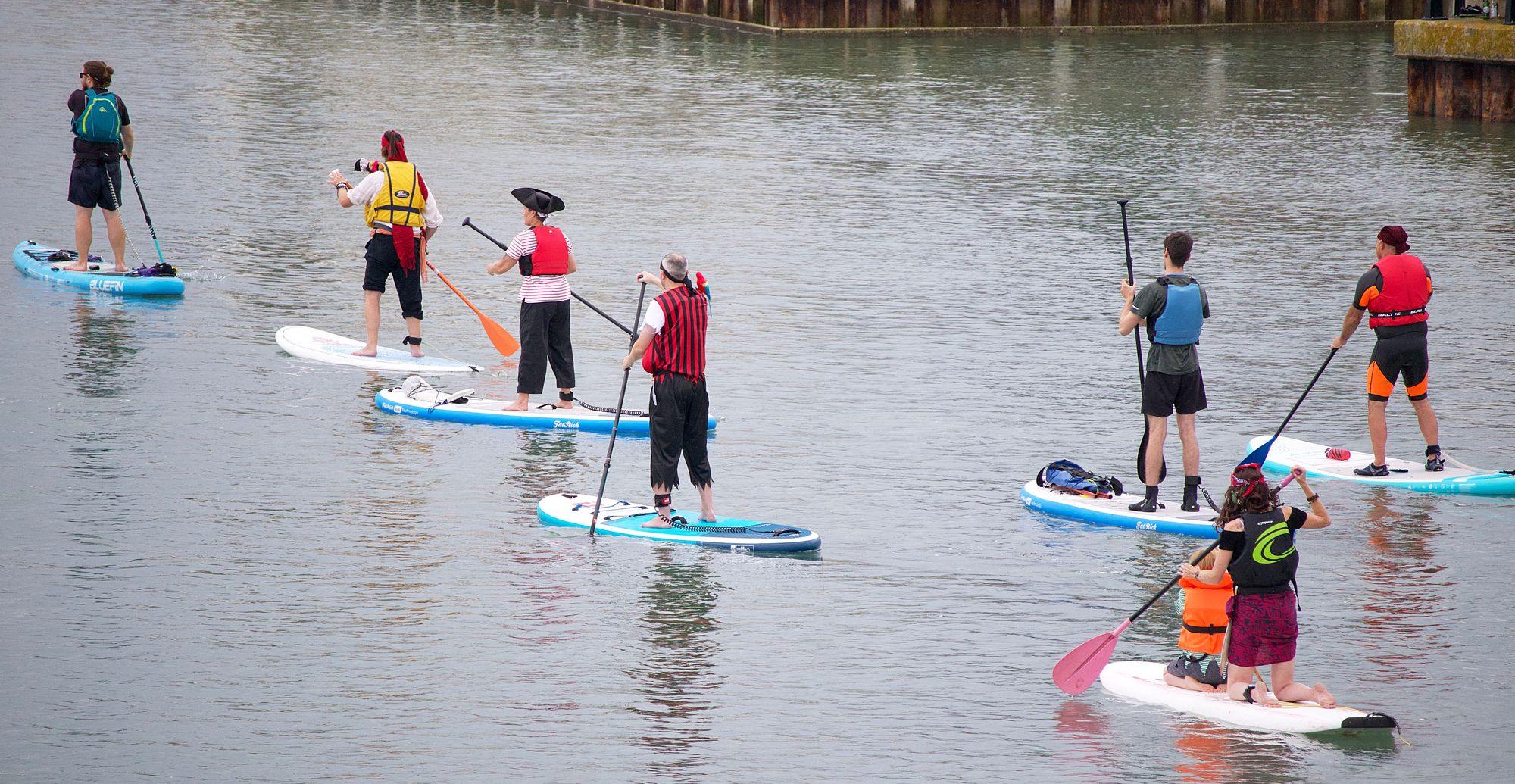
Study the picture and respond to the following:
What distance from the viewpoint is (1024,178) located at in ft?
85.8

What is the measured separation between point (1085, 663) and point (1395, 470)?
15.9ft

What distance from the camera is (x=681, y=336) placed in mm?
11328

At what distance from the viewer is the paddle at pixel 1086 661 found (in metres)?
9.09

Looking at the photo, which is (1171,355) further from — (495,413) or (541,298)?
(495,413)

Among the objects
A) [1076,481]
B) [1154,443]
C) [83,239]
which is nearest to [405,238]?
[83,239]

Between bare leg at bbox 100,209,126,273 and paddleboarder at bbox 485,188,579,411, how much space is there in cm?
616

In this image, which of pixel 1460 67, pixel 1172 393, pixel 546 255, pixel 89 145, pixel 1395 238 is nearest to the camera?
pixel 1172 393

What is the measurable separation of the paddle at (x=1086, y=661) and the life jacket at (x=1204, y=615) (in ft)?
0.41

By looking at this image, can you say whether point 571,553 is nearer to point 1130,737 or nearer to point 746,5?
point 1130,737

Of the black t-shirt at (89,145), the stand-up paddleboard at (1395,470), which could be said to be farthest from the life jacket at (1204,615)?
the black t-shirt at (89,145)

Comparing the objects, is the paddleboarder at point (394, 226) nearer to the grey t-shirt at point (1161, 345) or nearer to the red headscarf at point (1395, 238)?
the grey t-shirt at point (1161, 345)

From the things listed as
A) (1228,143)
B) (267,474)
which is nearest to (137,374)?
(267,474)

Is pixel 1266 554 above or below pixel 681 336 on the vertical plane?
below

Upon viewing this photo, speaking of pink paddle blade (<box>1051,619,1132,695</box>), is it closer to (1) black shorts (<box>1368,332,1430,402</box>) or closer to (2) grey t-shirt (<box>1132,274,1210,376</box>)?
(2) grey t-shirt (<box>1132,274,1210,376</box>)
